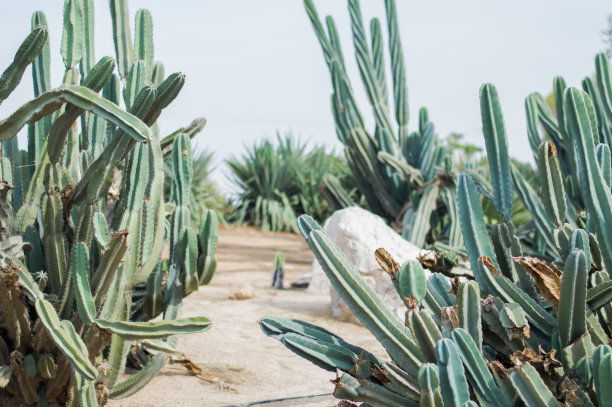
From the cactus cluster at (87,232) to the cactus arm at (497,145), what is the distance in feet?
3.32

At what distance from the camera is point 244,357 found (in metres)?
3.31

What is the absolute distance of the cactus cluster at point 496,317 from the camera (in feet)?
5.26

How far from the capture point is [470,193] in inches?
80.5

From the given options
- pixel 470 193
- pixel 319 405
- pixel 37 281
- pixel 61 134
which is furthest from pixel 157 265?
pixel 470 193

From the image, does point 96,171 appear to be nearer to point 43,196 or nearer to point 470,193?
point 43,196

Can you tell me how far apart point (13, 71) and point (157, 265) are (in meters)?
0.95

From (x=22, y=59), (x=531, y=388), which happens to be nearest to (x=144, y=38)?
(x=22, y=59)

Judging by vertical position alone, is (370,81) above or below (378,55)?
below

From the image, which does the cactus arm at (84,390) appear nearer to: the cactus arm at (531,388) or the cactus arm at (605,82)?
the cactus arm at (531,388)

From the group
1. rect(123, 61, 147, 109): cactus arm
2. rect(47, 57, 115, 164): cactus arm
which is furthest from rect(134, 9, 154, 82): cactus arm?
rect(47, 57, 115, 164): cactus arm

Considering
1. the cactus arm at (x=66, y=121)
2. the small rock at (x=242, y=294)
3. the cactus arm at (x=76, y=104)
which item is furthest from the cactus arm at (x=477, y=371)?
the small rock at (x=242, y=294)

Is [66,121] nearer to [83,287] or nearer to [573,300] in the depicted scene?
[83,287]

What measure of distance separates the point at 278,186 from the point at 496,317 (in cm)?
997

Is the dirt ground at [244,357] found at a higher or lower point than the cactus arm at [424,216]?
lower
